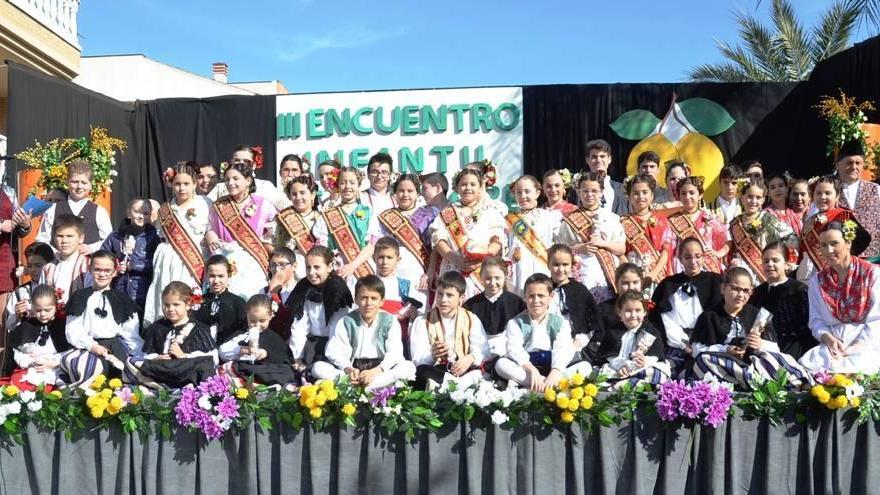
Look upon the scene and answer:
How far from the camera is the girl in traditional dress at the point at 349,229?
5156 mm

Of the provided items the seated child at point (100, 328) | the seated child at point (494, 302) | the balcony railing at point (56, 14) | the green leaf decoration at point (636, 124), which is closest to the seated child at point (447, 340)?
the seated child at point (494, 302)

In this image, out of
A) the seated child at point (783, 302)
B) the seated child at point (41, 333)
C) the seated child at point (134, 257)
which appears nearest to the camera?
the seated child at point (783, 302)

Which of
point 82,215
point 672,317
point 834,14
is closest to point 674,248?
point 672,317

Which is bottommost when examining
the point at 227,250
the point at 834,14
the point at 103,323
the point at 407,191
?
the point at 103,323

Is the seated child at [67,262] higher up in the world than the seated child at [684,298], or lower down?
higher up

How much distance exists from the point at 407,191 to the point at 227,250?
1.18 m

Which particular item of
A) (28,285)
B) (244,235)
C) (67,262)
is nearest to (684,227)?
(244,235)

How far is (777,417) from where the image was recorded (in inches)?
130

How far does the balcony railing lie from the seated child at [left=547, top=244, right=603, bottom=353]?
26.1 ft

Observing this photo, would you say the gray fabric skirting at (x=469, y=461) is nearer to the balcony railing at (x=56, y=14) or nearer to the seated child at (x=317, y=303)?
the seated child at (x=317, y=303)

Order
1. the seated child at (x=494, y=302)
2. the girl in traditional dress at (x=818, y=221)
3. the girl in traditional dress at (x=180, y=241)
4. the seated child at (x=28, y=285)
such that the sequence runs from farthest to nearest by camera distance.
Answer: the girl in traditional dress at (x=180, y=241)
the girl in traditional dress at (x=818, y=221)
the seated child at (x=28, y=285)
the seated child at (x=494, y=302)

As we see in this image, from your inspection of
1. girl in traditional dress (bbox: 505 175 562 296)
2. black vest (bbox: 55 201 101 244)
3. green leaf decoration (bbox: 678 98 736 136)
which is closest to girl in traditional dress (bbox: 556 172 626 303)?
girl in traditional dress (bbox: 505 175 562 296)

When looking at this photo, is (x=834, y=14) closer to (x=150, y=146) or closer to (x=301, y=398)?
(x=150, y=146)

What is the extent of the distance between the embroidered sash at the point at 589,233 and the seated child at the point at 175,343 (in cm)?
225
